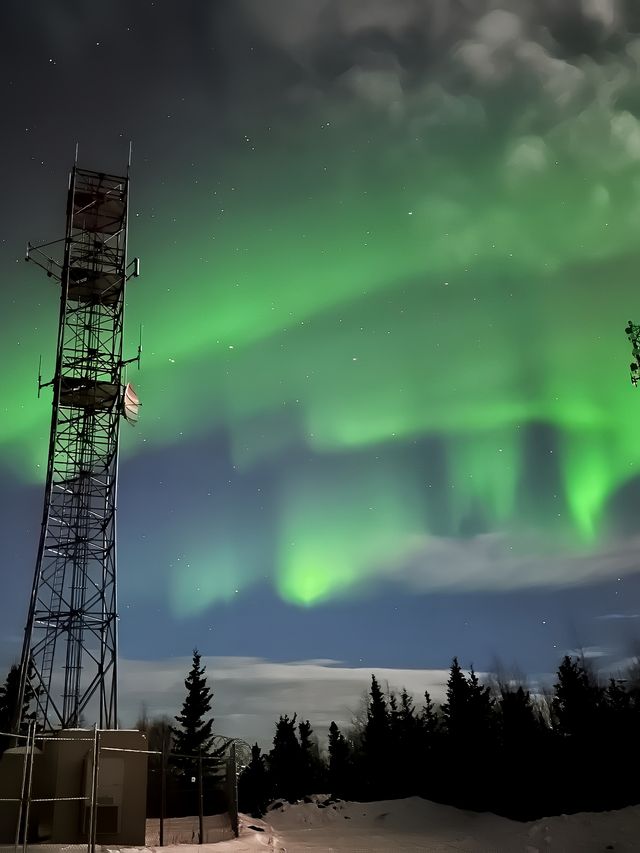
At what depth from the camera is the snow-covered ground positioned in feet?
81.8

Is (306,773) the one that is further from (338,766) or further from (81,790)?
(81,790)

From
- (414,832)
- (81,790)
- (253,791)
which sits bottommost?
(414,832)

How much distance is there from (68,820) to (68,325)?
736 inches

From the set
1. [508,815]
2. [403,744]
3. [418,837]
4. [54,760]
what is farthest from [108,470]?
[403,744]

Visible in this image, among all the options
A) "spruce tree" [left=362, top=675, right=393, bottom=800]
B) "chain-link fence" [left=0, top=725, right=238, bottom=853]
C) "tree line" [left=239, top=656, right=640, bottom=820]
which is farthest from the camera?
"spruce tree" [left=362, top=675, right=393, bottom=800]

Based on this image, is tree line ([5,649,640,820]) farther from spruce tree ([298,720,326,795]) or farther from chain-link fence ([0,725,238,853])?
chain-link fence ([0,725,238,853])

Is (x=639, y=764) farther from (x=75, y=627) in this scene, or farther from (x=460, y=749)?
(x=75, y=627)

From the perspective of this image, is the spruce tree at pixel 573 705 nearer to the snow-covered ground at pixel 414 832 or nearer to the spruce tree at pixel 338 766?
the snow-covered ground at pixel 414 832

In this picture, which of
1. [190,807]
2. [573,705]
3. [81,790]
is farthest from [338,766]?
[81,790]

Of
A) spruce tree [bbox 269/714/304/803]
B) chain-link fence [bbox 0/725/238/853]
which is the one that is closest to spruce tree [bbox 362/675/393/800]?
spruce tree [bbox 269/714/304/803]

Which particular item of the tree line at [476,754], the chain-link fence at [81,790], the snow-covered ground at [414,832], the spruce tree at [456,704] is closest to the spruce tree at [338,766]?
the tree line at [476,754]

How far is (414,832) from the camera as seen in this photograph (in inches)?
1350

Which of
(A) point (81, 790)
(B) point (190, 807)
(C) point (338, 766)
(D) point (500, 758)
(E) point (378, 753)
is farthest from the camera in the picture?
(C) point (338, 766)

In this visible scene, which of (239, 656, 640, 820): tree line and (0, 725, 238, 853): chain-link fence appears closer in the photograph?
(0, 725, 238, 853): chain-link fence
